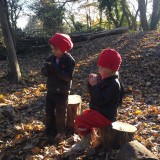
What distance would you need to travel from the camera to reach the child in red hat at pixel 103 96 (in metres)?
4.28

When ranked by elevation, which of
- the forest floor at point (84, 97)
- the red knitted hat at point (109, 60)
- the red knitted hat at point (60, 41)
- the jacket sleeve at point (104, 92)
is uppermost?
the red knitted hat at point (60, 41)

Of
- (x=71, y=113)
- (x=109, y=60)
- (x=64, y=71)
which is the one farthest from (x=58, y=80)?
(x=109, y=60)

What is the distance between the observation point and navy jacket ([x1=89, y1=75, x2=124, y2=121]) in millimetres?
4281

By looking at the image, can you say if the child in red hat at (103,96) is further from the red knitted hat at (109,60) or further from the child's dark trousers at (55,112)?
the child's dark trousers at (55,112)

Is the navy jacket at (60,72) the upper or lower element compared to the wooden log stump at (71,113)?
upper

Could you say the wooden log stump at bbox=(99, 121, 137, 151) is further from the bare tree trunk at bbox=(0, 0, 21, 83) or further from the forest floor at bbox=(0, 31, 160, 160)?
the bare tree trunk at bbox=(0, 0, 21, 83)

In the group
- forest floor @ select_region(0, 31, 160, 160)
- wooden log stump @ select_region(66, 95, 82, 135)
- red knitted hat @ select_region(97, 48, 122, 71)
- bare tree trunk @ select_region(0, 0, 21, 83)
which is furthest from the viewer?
bare tree trunk @ select_region(0, 0, 21, 83)

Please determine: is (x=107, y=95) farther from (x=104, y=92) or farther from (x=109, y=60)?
(x=109, y=60)

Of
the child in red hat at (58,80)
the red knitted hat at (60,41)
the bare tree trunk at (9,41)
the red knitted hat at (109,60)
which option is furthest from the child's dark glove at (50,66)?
the bare tree trunk at (9,41)

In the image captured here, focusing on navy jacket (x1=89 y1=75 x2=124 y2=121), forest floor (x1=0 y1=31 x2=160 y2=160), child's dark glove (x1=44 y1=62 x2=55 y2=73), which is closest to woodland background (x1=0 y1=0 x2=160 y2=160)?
forest floor (x1=0 y1=31 x2=160 y2=160)

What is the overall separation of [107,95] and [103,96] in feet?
0.19

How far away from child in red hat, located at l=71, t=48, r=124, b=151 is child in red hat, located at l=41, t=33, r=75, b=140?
2.19ft

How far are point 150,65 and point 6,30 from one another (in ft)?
16.0

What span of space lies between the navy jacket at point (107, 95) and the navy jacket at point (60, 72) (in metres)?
0.73
